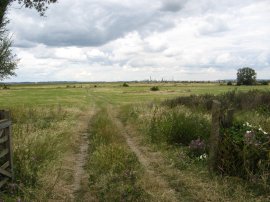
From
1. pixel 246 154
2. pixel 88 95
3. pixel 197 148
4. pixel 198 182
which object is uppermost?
pixel 246 154

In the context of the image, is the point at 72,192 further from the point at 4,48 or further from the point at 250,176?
the point at 4,48

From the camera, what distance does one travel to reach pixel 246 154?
8.62 metres

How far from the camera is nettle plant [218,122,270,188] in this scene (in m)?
8.36

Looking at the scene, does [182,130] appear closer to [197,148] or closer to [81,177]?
[197,148]

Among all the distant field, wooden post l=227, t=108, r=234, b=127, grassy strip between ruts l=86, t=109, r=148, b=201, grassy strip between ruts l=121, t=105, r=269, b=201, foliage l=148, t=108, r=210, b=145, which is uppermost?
wooden post l=227, t=108, r=234, b=127

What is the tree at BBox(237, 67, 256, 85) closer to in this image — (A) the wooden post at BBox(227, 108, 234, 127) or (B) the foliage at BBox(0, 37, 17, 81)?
(B) the foliage at BBox(0, 37, 17, 81)

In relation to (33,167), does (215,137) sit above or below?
above

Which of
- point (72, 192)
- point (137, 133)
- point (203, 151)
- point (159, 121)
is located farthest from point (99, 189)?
point (137, 133)

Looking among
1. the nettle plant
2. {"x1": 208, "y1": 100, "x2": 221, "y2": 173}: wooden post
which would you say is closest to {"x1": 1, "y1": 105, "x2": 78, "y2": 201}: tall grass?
{"x1": 208, "y1": 100, "x2": 221, "y2": 173}: wooden post

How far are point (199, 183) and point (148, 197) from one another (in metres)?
1.51

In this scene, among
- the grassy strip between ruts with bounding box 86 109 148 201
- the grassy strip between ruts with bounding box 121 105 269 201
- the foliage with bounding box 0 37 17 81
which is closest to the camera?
the grassy strip between ruts with bounding box 86 109 148 201

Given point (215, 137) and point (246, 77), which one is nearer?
point (215, 137)

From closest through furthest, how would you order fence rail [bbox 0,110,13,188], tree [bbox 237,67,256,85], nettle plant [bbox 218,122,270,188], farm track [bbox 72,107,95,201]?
fence rail [bbox 0,110,13,188] → farm track [bbox 72,107,95,201] → nettle plant [bbox 218,122,270,188] → tree [bbox 237,67,256,85]

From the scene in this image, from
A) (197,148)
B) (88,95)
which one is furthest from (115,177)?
(88,95)
